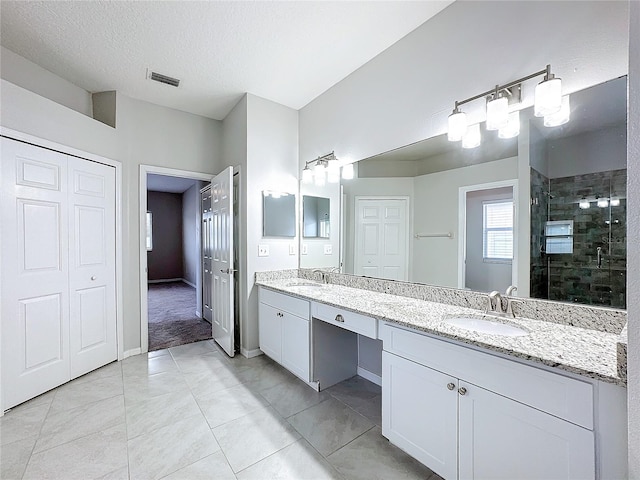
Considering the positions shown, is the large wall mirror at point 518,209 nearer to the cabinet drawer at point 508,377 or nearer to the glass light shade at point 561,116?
the glass light shade at point 561,116

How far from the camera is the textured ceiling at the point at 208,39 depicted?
181cm

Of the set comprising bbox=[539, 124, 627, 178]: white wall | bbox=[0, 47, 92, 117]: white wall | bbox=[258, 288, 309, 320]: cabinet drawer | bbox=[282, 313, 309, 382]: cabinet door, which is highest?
bbox=[0, 47, 92, 117]: white wall

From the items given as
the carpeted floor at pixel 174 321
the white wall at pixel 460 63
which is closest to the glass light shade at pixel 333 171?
the white wall at pixel 460 63

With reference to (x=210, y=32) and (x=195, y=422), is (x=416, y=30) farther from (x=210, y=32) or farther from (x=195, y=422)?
(x=195, y=422)

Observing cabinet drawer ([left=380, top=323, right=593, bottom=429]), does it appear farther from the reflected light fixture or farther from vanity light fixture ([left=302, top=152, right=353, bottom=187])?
vanity light fixture ([left=302, top=152, right=353, bottom=187])

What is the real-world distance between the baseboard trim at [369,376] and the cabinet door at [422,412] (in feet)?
2.68

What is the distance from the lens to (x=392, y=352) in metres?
1.51

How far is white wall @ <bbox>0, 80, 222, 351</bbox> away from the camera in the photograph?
2225mm

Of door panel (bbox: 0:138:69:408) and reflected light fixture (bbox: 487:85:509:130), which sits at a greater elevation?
reflected light fixture (bbox: 487:85:509:130)

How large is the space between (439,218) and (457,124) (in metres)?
0.62

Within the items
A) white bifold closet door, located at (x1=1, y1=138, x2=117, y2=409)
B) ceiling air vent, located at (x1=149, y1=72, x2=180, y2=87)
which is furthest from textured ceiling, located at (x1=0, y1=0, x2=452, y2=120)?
white bifold closet door, located at (x1=1, y1=138, x2=117, y2=409)

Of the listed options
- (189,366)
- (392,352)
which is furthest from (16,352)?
(392,352)

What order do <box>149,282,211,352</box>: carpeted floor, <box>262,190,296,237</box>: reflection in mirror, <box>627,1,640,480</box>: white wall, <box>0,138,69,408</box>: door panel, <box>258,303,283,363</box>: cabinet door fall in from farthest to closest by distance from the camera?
<box>149,282,211,352</box>: carpeted floor < <box>262,190,296,237</box>: reflection in mirror < <box>258,303,283,363</box>: cabinet door < <box>0,138,69,408</box>: door panel < <box>627,1,640,480</box>: white wall

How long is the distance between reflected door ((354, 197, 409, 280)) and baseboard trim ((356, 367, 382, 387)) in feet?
2.83
